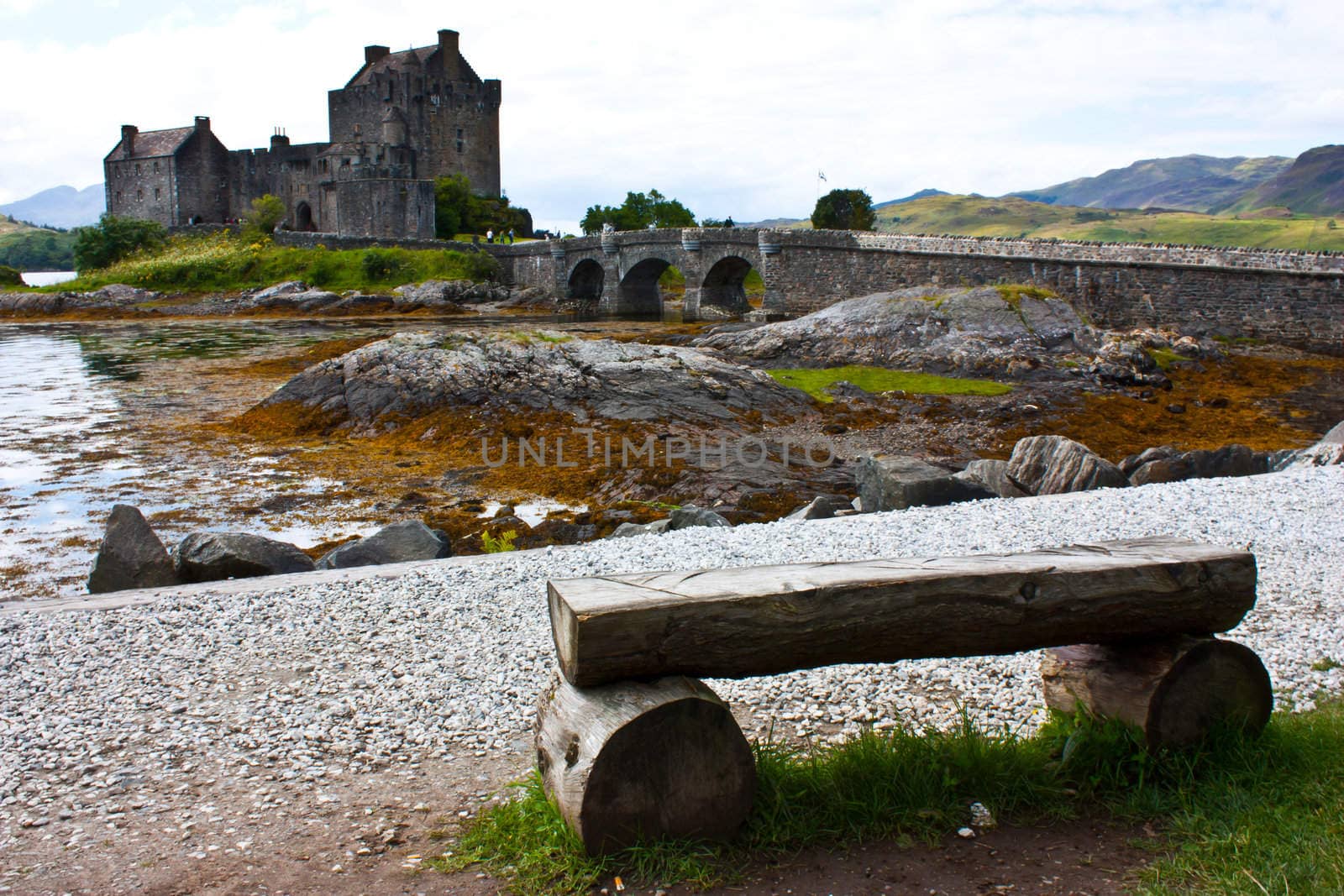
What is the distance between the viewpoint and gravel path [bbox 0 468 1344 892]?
4727mm

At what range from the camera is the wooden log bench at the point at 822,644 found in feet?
12.5

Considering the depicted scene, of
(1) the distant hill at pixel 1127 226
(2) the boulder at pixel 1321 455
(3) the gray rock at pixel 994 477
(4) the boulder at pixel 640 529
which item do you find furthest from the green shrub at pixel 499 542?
(1) the distant hill at pixel 1127 226

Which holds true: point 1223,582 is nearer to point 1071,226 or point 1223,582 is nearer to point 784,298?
point 784,298

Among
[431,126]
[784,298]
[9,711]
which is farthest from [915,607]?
[431,126]

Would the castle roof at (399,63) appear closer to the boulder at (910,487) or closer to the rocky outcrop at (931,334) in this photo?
the rocky outcrop at (931,334)

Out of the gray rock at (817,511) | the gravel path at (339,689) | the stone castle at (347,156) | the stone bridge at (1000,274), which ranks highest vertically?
the stone castle at (347,156)

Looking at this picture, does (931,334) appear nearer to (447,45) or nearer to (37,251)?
(447,45)

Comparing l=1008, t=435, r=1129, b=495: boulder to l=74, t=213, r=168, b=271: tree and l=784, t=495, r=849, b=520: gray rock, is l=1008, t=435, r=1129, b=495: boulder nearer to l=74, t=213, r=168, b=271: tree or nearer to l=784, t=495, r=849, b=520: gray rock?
l=784, t=495, r=849, b=520: gray rock

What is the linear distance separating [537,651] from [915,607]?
3168 mm

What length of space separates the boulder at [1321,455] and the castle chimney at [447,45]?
69.6 m

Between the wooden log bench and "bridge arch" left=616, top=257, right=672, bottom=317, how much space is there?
49524 millimetres

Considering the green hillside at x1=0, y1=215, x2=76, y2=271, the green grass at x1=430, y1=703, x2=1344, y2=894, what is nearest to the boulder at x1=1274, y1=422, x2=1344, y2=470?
the green grass at x1=430, y1=703, x2=1344, y2=894

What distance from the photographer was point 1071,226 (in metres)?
159

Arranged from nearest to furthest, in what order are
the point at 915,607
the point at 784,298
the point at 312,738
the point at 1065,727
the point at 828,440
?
1. the point at 915,607
2. the point at 1065,727
3. the point at 312,738
4. the point at 828,440
5. the point at 784,298
